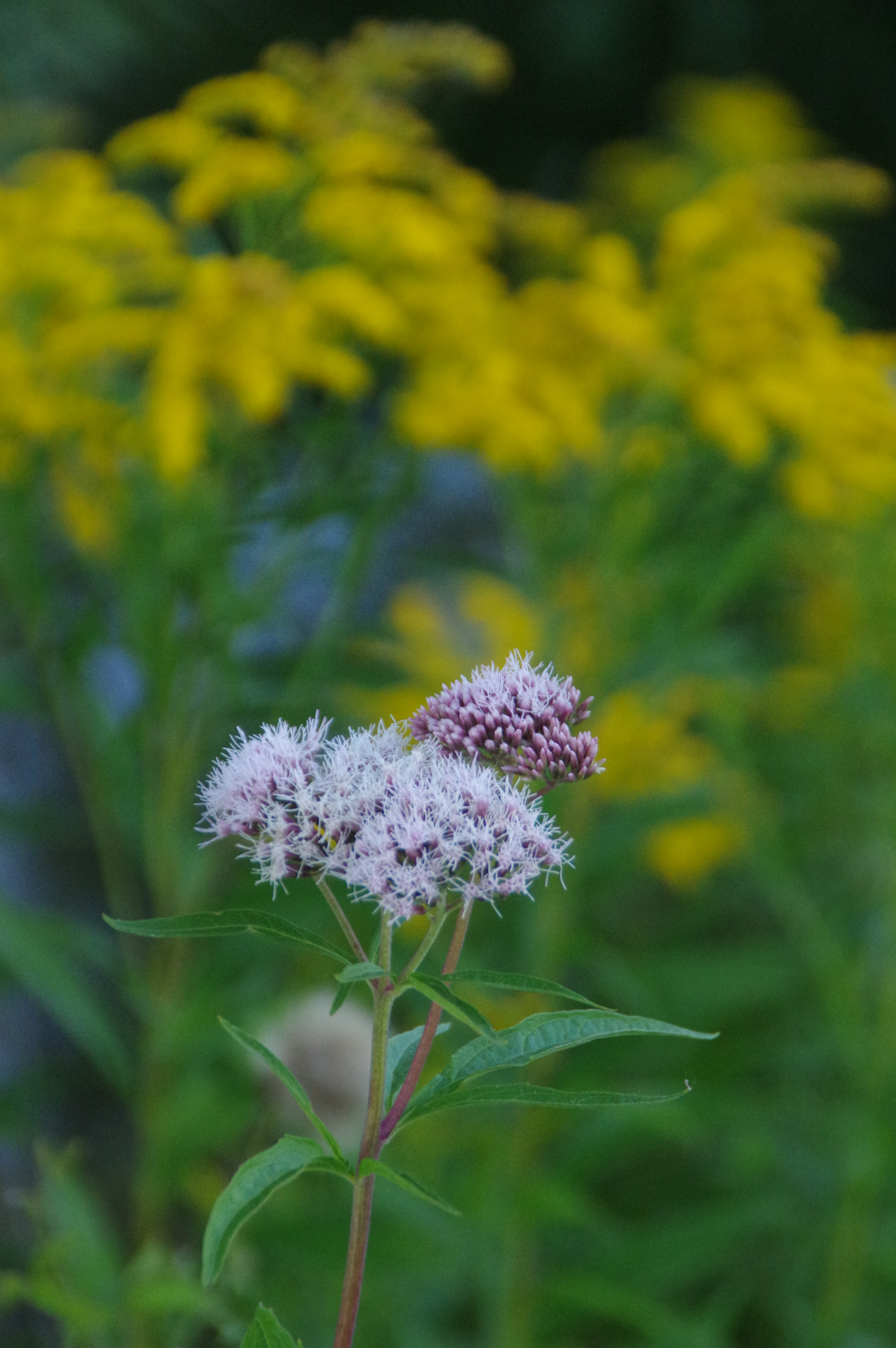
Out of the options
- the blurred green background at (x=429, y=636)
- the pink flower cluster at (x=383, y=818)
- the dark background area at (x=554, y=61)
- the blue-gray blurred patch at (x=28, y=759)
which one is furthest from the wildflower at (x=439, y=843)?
the dark background area at (x=554, y=61)

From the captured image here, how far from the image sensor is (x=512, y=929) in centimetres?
118

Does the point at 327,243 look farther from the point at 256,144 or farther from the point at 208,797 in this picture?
the point at 208,797

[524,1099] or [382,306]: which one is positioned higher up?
[382,306]

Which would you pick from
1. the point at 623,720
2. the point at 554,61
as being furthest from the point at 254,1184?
the point at 554,61

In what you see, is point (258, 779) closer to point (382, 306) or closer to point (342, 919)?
point (342, 919)

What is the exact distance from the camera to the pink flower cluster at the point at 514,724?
34 centimetres

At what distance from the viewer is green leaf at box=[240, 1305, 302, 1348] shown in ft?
0.98

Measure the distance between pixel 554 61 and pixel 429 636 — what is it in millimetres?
2191

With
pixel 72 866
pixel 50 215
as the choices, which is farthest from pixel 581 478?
pixel 72 866

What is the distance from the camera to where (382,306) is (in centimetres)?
93

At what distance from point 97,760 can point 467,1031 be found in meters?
0.38

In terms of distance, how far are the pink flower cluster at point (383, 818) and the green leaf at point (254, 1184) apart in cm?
6

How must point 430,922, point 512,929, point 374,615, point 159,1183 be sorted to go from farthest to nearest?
1. point 374,615
2. point 512,929
3. point 159,1183
4. point 430,922

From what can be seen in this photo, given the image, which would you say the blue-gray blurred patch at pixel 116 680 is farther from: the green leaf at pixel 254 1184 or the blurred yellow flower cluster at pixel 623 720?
the green leaf at pixel 254 1184
